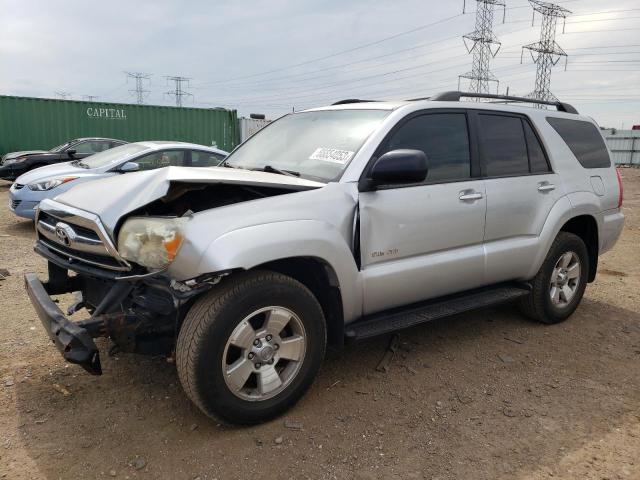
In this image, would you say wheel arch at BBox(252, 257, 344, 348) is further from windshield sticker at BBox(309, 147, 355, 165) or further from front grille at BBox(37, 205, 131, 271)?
front grille at BBox(37, 205, 131, 271)

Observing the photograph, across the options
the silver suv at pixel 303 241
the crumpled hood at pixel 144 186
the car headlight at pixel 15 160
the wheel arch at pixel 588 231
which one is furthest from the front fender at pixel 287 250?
the car headlight at pixel 15 160

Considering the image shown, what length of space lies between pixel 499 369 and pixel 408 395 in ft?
2.74

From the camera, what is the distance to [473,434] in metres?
2.87

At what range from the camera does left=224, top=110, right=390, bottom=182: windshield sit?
128 inches

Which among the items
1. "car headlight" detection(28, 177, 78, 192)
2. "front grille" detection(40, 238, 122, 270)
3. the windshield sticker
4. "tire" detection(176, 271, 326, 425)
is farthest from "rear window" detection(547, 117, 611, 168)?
"car headlight" detection(28, 177, 78, 192)

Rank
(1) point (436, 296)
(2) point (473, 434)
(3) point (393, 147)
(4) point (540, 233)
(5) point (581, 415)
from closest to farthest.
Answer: (2) point (473, 434) < (5) point (581, 415) < (3) point (393, 147) < (1) point (436, 296) < (4) point (540, 233)

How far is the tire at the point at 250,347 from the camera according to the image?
2561mm

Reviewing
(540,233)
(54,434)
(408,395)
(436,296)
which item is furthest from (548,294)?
(54,434)

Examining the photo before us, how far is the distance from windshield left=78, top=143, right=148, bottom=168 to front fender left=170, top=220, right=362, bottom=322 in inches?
236

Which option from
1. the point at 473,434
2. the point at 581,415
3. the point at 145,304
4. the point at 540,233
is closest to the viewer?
the point at 145,304

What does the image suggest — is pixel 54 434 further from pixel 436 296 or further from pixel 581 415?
pixel 581 415

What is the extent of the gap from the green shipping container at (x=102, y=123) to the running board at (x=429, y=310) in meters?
16.0

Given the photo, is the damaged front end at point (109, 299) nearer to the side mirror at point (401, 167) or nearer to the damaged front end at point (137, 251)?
the damaged front end at point (137, 251)

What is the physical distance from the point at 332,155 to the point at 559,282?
2.54m
